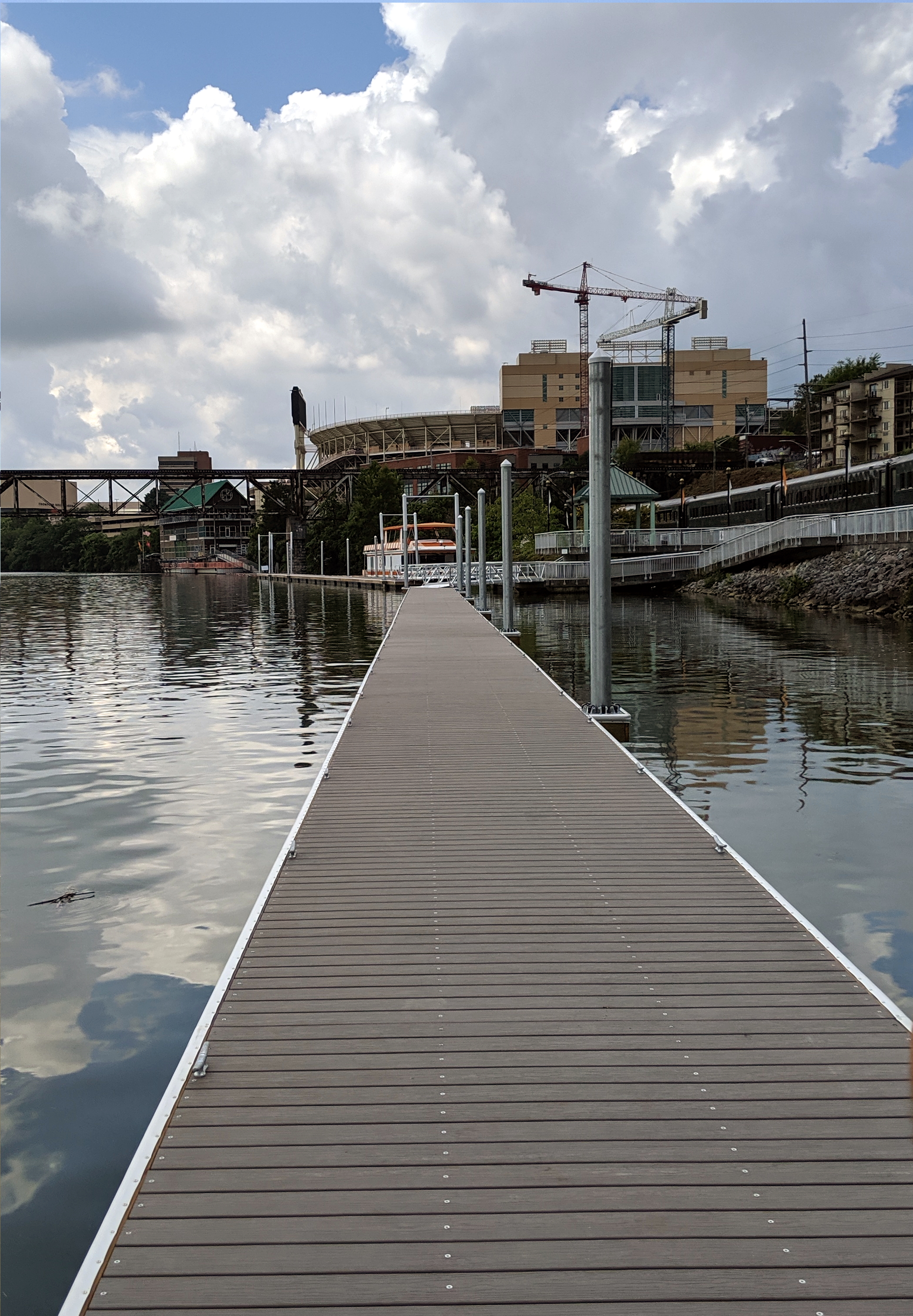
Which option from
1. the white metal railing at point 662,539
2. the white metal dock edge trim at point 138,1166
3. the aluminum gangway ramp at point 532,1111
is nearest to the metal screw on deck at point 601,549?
the aluminum gangway ramp at point 532,1111

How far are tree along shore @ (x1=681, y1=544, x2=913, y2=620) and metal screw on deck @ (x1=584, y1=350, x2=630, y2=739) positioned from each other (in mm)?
23780

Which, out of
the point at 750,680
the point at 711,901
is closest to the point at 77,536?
the point at 750,680

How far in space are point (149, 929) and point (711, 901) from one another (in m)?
4.31

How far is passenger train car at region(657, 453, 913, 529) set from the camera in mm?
43281

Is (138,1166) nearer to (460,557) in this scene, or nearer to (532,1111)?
(532,1111)

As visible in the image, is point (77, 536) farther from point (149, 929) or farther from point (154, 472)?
point (149, 929)

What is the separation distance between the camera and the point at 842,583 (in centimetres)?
4056

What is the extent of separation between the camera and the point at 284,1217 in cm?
387

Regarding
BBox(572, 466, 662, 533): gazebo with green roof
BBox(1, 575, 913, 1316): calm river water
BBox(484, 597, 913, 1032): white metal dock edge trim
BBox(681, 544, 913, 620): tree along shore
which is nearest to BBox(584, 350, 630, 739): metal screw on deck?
BBox(1, 575, 913, 1316): calm river water

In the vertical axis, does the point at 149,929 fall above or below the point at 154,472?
below

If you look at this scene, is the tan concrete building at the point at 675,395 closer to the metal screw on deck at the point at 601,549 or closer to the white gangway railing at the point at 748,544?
the white gangway railing at the point at 748,544

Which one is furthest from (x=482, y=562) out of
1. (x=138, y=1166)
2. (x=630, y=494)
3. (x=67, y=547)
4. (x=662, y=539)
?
(x=67, y=547)

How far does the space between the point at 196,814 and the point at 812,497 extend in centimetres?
4807

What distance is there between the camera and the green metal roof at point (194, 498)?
16800cm
